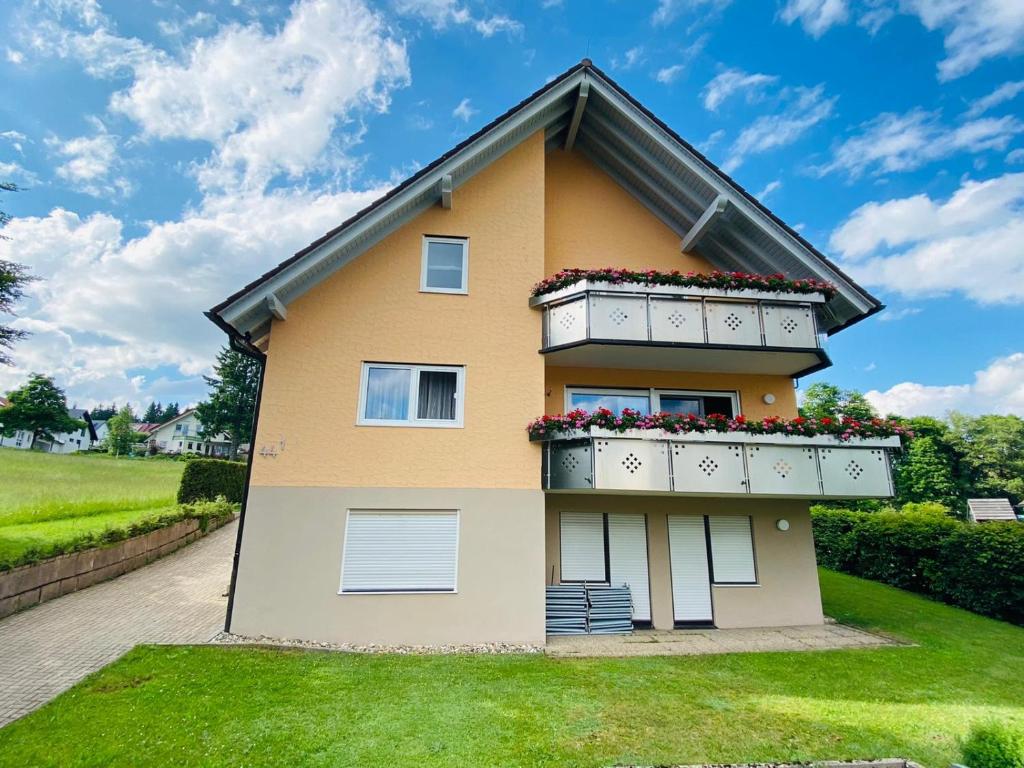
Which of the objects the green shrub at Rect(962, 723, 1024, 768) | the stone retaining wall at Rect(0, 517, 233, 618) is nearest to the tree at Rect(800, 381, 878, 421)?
the green shrub at Rect(962, 723, 1024, 768)

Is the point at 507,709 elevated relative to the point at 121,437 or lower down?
lower down

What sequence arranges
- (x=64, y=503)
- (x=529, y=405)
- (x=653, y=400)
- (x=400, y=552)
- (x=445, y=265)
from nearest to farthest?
(x=400, y=552), (x=529, y=405), (x=445, y=265), (x=653, y=400), (x=64, y=503)

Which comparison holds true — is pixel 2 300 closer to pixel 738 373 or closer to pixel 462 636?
pixel 462 636

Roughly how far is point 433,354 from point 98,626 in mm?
8306

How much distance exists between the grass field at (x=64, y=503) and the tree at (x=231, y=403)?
46.4ft

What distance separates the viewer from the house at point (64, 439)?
59.5 meters

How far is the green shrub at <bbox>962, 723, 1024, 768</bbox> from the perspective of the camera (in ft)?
14.6

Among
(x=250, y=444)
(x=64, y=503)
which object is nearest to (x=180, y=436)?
(x=64, y=503)

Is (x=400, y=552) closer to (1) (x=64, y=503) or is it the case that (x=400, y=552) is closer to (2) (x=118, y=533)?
(2) (x=118, y=533)

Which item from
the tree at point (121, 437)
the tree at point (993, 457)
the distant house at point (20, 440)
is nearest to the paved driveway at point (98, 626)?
the tree at point (121, 437)

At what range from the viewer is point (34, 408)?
2044 inches

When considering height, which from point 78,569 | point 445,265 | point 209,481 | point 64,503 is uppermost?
point 445,265

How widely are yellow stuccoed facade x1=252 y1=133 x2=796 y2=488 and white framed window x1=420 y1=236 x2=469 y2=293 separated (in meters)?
0.15

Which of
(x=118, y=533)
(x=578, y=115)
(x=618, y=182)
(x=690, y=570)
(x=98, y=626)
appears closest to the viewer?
(x=98, y=626)
